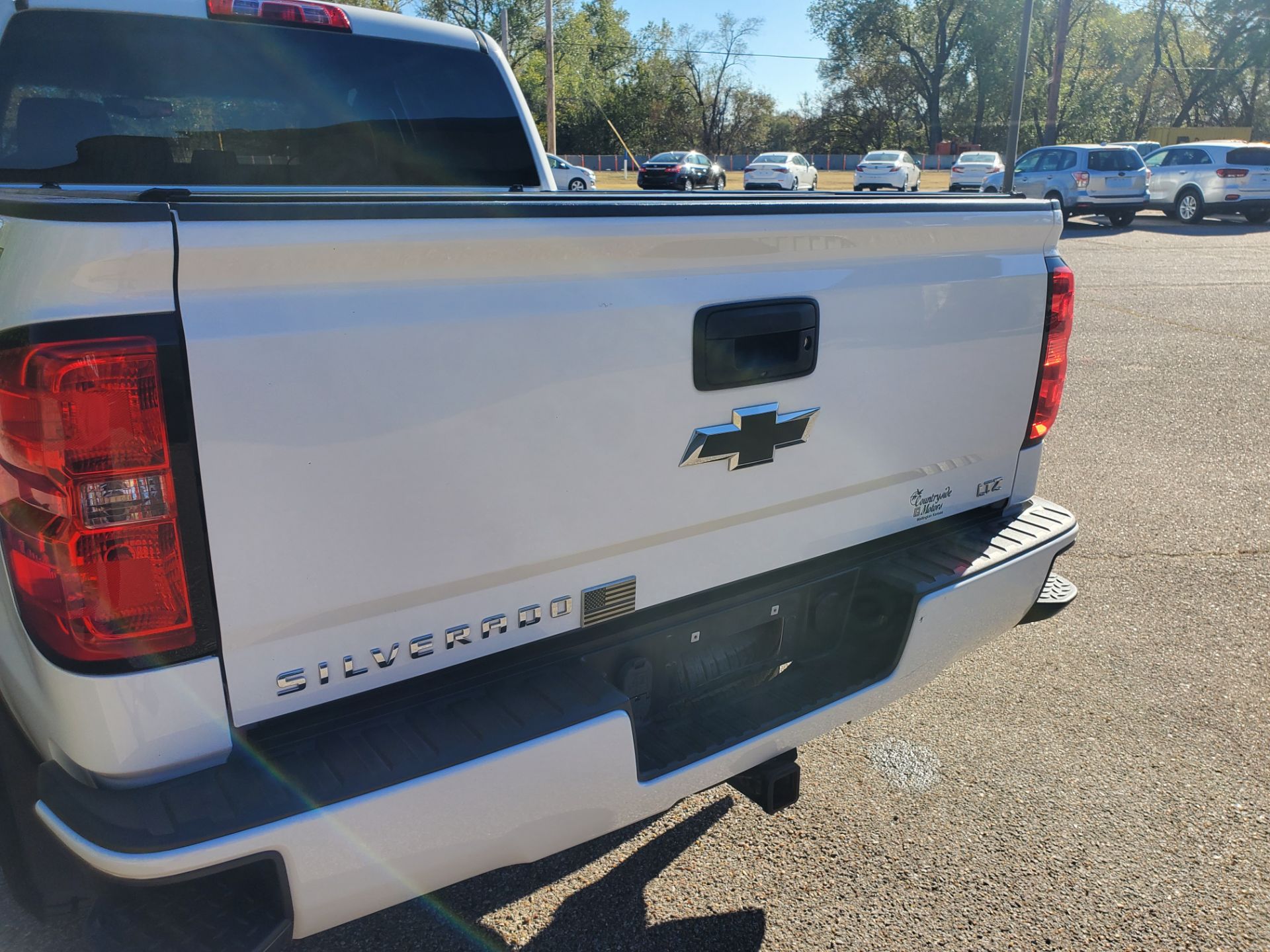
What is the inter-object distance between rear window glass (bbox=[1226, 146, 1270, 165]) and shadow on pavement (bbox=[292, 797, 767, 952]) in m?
25.0

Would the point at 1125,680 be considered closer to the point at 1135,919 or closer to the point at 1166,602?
A: the point at 1166,602

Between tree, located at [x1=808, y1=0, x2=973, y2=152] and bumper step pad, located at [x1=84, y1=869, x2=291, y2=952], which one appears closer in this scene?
bumper step pad, located at [x1=84, y1=869, x2=291, y2=952]

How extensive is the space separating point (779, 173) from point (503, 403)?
1368 inches

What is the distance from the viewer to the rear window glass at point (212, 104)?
10.4 ft

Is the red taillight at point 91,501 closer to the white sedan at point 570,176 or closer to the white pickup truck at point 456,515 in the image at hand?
the white pickup truck at point 456,515

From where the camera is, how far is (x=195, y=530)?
156 cm

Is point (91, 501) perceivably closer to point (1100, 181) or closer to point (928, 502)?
point (928, 502)

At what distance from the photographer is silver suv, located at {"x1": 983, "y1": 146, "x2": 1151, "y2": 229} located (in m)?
22.2

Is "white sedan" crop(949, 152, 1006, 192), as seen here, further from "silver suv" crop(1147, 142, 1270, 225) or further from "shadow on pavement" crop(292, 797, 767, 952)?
"shadow on pavement" crop(292, 797, 767, 952)

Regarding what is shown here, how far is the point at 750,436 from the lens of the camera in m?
2.19

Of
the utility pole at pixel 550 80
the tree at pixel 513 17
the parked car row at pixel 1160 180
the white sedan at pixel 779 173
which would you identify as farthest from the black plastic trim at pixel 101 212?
the tree at pixel 513 17

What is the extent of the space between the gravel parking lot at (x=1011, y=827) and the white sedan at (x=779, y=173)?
30.5 m

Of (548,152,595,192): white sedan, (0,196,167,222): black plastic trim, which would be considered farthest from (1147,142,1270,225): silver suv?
(0,196,167,222): black plastic trim

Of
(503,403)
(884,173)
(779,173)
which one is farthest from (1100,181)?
(503,403)
